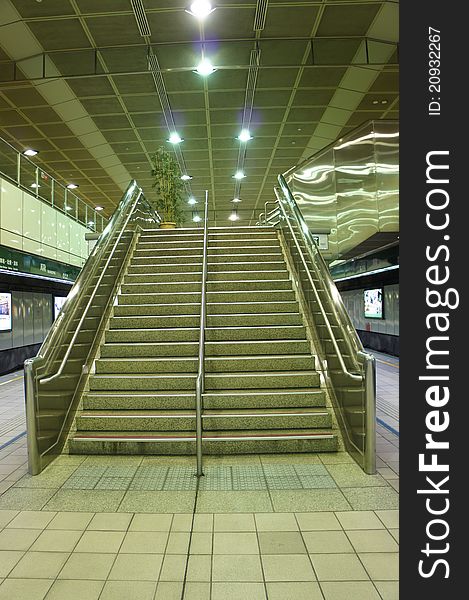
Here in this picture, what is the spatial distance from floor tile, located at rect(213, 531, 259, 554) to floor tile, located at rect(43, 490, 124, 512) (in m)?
0.79

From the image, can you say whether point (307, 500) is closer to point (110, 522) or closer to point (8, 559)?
point (110, 522)

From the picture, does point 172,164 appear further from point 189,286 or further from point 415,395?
point 415,395

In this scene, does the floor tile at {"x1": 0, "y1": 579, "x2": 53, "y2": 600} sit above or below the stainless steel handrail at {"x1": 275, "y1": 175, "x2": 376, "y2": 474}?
below

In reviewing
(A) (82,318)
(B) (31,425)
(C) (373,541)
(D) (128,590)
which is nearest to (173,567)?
(D) (128,590)

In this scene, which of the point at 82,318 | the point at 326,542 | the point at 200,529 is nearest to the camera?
the point at 326,542

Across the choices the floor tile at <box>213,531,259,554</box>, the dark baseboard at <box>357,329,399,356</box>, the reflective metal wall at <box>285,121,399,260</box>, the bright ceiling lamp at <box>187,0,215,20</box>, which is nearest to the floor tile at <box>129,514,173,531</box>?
the floor tile at <box>213,531,259,554</box>

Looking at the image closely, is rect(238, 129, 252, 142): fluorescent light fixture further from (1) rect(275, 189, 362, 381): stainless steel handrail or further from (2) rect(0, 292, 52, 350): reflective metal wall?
(2) rect(0, 292, 52, 350): reflective metal wall

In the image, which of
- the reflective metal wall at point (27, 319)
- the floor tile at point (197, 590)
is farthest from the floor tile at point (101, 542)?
the reflective metal wall at point (27, 319)

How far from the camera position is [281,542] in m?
2.40

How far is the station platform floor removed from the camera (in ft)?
6.74

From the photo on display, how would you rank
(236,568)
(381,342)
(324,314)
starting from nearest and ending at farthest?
(236,568)
(324,314)
(381,342)

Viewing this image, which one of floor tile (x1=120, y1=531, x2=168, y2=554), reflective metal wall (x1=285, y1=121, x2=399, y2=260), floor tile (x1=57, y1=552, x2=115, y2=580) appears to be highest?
reflective metal wall (x1=285, y1=121, x2=399, y2=260)

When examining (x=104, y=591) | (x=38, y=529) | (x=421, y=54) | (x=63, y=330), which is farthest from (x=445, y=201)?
(x=63, y=330)

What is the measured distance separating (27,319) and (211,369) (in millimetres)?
7896
